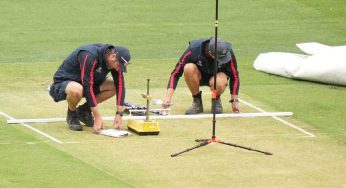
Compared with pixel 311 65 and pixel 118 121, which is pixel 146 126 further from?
pixel 311 65

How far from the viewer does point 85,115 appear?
15031 mm

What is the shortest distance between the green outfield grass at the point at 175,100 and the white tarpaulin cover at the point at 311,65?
6.6 inches

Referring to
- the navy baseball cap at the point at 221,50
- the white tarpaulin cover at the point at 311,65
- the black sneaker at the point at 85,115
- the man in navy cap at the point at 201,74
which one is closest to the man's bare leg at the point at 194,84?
the man in navy cap at the point at 201,74

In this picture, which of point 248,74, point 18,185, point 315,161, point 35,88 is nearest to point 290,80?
point 248,74

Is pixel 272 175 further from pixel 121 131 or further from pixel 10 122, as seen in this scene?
pixel 10 122

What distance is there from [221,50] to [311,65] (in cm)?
405

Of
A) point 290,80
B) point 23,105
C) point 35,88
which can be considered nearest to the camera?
point 23,105

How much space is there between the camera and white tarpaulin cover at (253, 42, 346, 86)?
1861 cm

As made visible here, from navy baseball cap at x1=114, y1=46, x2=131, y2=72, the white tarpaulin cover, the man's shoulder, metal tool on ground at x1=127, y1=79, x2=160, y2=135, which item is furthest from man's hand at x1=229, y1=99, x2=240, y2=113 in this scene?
the white tarpaulin cover

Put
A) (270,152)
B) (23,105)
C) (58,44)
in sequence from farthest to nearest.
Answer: (58,44), (23,105), (270,152)

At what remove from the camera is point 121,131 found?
47.8 feet

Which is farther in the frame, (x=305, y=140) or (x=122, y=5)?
(x=122, y=5)

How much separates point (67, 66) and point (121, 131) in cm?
113

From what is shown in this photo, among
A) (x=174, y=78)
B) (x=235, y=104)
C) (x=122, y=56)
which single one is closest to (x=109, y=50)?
(x=122, y=56)
